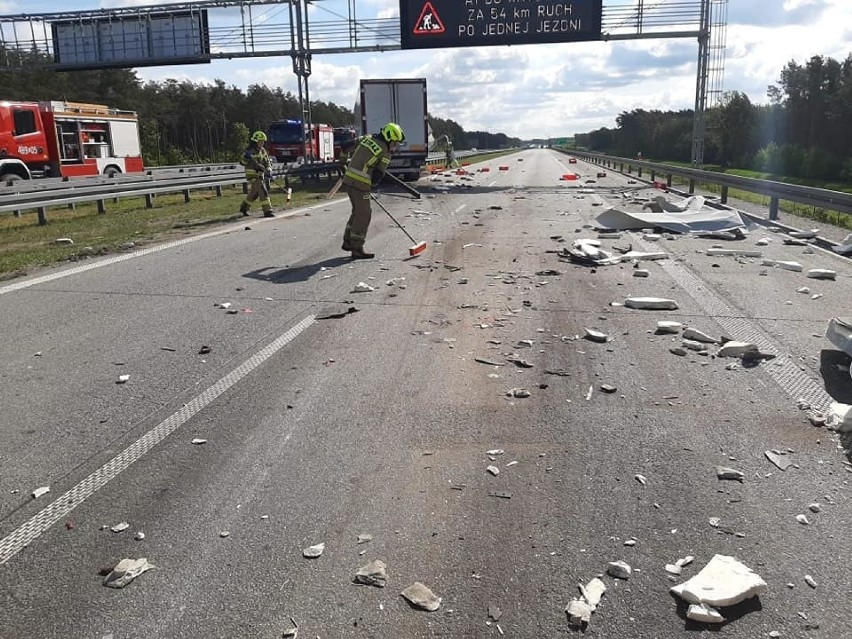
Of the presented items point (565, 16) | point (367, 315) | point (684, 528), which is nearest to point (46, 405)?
point (367, 315)

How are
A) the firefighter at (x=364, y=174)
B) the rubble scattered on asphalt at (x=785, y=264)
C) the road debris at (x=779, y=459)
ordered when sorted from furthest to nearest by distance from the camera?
the firefighter at (x=364, y=174), the rubble scattered on asphalt at (x=785, y=264), the road debris at (x=779, y=459)

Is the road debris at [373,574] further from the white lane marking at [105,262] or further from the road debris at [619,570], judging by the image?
the white lane marking at [105,262]

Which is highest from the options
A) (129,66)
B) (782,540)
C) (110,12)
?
(110,12)

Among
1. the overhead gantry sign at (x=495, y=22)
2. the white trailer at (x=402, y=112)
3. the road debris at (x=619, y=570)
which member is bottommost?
the road debris at (x=619, y=570)

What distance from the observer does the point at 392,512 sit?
343 cm

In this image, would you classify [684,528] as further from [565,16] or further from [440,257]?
[565,16]

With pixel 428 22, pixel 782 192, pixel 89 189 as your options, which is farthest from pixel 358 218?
pixel 428 22

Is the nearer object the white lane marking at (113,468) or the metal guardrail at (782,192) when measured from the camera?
the white lane marking at (113,468)

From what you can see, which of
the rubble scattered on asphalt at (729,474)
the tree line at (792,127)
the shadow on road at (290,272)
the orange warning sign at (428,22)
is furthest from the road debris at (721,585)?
the tree line at (792,127)

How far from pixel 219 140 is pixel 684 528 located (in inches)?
3561

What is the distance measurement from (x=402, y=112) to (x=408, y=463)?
84.1 ft

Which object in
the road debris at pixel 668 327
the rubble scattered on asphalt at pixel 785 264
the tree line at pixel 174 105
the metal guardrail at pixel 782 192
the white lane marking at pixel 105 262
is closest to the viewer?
the road debris at pixel 668 327

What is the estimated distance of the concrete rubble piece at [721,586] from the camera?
276 cm

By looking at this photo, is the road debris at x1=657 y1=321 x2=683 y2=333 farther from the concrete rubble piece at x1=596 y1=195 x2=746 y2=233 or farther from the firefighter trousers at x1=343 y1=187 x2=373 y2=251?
the concrete rubble piece at x1=596 y1=195 x2=746 y2=233
